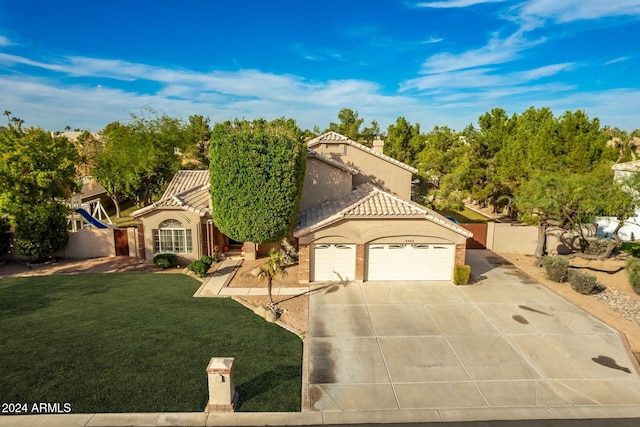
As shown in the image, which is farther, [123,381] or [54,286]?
[54,286]

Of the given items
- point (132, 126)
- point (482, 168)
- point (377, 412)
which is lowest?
point (377, 412)

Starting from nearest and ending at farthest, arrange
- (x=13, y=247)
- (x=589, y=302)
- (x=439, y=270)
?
(x=589, y=302)
(x=439, y=270)
(x=13, y=247)

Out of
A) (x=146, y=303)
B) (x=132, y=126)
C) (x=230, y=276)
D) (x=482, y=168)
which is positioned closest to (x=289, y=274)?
(x=230, y=276)

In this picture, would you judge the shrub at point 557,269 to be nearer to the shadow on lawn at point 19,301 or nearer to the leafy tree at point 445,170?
the leafy tree at point 445,170

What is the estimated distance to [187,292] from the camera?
728 inches

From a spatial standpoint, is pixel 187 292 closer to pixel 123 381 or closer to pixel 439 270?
pixel 123 381

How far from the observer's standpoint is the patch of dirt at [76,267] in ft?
70.9

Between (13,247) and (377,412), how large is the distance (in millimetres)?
24269

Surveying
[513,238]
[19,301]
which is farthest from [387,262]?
[19,301]

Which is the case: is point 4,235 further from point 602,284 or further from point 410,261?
point 602,284

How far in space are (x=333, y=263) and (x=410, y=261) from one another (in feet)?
13.2

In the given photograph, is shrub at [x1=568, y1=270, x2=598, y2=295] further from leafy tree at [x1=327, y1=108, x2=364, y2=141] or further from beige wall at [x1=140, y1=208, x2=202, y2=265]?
leafy tree at [x1=327, y1=108, x2=364, y2=141]

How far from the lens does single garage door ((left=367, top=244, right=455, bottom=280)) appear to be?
19984mm

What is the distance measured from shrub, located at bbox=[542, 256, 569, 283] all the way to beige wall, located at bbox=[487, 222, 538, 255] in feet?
17.6
